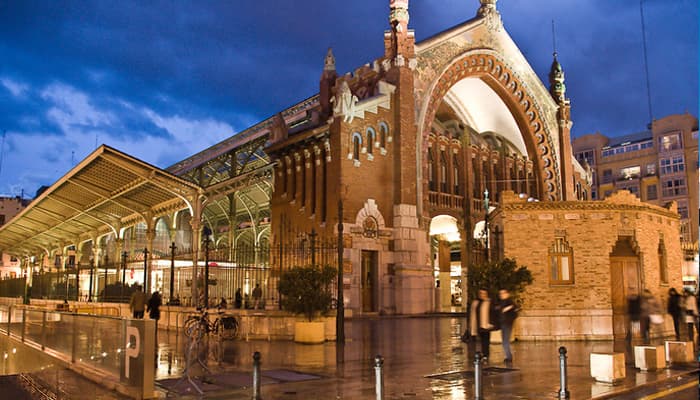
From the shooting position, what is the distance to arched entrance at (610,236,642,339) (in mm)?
20359

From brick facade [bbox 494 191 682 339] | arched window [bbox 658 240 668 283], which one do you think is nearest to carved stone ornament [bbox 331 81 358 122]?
brick facade [bbox 494 191 682 339]

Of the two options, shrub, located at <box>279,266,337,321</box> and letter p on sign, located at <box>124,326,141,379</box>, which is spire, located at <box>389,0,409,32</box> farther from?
letter p on sign, located at <box>124,326,141,379</box>

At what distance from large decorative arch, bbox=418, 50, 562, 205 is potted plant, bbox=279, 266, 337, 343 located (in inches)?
883

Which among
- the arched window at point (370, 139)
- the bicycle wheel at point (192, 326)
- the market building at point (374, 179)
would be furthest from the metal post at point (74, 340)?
the arched window at point (370, 139)

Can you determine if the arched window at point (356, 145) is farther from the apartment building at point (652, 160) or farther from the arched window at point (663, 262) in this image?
the apartment building at point (652, 160)

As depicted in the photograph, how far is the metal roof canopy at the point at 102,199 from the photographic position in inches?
1190

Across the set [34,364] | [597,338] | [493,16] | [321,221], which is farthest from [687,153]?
[34,364]

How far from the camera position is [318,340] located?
19.0 meters

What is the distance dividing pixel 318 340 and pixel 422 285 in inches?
629

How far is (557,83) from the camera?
170 feet

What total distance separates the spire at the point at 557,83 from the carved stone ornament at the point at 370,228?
80.9ft

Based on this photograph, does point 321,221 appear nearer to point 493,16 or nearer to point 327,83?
point 327,83

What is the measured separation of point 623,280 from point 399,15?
21.4 metres

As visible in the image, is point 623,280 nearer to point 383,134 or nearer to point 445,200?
point 383,134
